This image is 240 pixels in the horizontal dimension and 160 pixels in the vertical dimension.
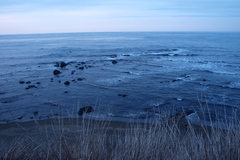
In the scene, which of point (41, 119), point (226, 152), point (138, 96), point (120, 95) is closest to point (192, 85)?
point (138, 96)

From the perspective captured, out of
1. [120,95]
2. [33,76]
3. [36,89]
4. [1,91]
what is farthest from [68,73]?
[120,95]

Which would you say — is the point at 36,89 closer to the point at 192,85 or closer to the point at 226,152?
the point at 192,85

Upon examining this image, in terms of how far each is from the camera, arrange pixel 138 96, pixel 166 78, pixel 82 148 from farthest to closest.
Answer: pixel 166 78, pixel 138 96, pixel 82 148

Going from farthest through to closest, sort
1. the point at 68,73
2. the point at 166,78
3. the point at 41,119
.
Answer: the point at 68,73 < the point at 166,78 < the point at 41,119

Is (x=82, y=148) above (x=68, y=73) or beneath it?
above

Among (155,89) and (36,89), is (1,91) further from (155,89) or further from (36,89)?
(155,89)

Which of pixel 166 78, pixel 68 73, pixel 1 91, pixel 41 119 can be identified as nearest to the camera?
pixel 41 119

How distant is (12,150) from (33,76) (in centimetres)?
1753

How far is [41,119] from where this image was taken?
1005 centimetres

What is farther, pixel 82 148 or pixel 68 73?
pixel 68 73

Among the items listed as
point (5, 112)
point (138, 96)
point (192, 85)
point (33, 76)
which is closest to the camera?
point (5, 112)

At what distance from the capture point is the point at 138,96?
13.4m

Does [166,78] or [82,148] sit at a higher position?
[82,148]

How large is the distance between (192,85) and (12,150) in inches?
576
